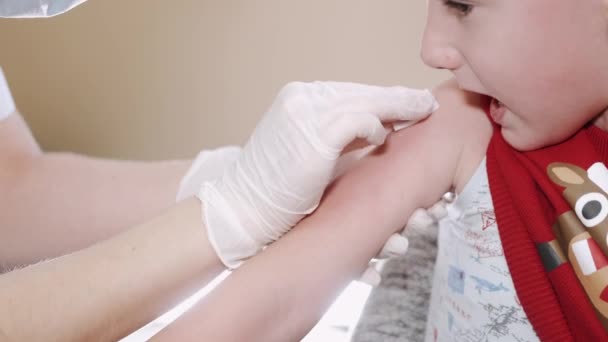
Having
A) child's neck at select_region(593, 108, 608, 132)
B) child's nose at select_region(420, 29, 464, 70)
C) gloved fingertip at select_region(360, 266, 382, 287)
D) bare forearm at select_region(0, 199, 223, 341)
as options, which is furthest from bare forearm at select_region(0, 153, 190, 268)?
child's neck at select_region(593, 108, 608, 132)

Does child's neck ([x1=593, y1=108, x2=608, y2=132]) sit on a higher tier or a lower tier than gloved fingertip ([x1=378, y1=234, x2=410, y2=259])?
higher

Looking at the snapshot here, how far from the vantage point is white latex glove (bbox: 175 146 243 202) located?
4.04 feet

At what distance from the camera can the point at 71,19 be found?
2.09 metres

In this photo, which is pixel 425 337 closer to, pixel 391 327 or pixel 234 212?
pixel 391 327

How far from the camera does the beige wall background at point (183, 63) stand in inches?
74.1

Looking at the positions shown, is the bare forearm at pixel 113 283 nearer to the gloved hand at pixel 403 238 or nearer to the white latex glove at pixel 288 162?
the white latex glove at pixel 288 162

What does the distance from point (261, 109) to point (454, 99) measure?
1.08 metres

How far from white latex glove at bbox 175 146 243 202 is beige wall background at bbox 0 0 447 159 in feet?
2.49

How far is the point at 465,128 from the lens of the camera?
1033 mm

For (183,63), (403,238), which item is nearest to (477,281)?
(403,238)

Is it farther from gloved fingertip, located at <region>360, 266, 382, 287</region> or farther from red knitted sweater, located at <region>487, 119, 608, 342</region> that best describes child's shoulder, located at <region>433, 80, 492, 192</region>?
gloved fingertip, located at <region>360, 266, 382, 287</region>

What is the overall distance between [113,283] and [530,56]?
24.5 inches

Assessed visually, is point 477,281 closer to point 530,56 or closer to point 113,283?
point 530,56

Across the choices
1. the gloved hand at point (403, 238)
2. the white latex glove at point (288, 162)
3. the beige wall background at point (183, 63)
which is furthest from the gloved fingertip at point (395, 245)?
the beige wall background at point (183, 63)
